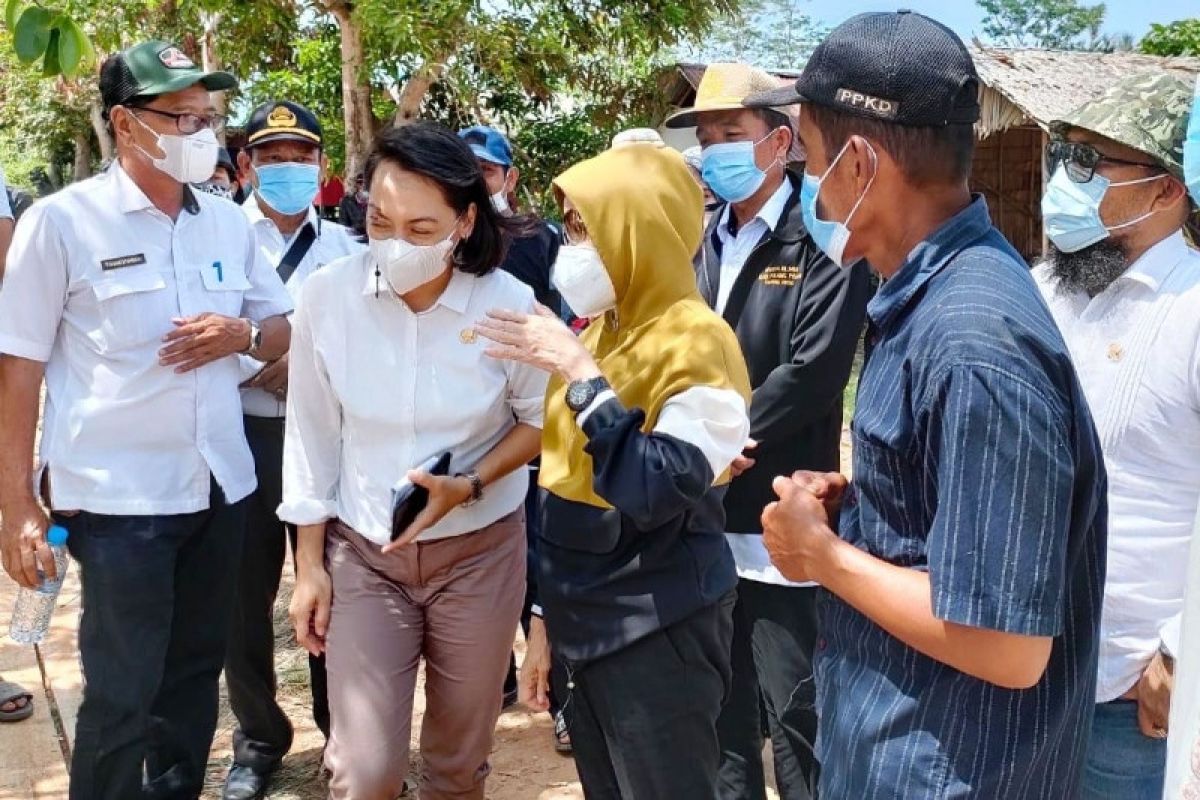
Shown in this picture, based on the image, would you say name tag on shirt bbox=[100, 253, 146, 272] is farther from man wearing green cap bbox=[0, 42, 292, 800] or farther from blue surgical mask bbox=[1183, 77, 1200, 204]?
blue surgical mask bbox=[1183, 77, 1200, 204]

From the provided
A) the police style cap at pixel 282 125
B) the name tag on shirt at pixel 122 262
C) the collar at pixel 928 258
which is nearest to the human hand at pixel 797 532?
the collar at pixel 928 258

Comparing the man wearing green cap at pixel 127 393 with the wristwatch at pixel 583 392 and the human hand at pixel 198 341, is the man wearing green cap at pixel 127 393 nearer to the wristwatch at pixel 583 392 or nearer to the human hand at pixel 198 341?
the human hand at pixel 198 341

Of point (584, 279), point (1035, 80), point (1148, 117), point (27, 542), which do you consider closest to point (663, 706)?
point (584, 279)

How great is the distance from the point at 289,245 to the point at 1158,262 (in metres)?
2.92

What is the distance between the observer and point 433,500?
2.48m

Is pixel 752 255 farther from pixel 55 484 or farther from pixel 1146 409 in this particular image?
pixel 55 484

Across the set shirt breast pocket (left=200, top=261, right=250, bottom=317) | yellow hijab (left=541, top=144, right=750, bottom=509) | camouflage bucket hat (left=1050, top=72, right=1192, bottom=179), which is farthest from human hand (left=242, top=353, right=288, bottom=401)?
camouflage bucket hat (left=1050, top=72, right=1192, bottom=179)

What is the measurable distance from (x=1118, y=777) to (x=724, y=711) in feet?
4.15

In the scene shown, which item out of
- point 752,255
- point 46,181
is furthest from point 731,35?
point 752,255

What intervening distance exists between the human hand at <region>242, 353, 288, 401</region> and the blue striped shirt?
232 cm

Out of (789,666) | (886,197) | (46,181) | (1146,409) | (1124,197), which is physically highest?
(886,197)

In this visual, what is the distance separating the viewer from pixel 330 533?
273 cm

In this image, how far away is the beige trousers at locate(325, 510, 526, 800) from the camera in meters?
2.52

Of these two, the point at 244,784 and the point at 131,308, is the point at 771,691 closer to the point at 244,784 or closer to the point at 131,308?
the point at 244,784
